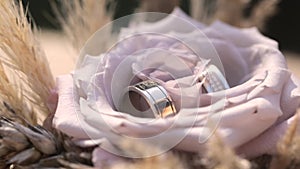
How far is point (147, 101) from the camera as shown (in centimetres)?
43

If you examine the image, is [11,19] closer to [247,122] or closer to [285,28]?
[247,122]

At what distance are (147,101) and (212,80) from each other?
6 cm

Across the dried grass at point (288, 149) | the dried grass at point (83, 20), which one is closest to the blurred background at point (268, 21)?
the dried grass at point (83, 20)

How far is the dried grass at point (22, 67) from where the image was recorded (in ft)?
1.50

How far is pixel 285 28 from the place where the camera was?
136 cm

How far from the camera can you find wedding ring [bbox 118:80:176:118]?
0.42 metres

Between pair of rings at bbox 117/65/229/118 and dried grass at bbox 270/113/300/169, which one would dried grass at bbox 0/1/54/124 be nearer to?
pair of rings at bbox 117/65/229/118

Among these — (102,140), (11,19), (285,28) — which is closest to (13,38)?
(11,19)

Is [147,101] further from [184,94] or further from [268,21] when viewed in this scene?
[268,21]

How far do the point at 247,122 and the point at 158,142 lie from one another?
0.06 m

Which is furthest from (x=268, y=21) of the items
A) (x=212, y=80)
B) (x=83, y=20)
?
(x=212, y=80)

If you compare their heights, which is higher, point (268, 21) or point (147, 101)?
point (147, 101)

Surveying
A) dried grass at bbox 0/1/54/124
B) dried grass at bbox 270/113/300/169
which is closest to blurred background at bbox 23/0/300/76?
dried grass at bbox 0/1/54/124

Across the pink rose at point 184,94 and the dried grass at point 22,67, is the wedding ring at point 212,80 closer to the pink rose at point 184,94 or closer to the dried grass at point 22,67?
the pink rose at point 184,94
